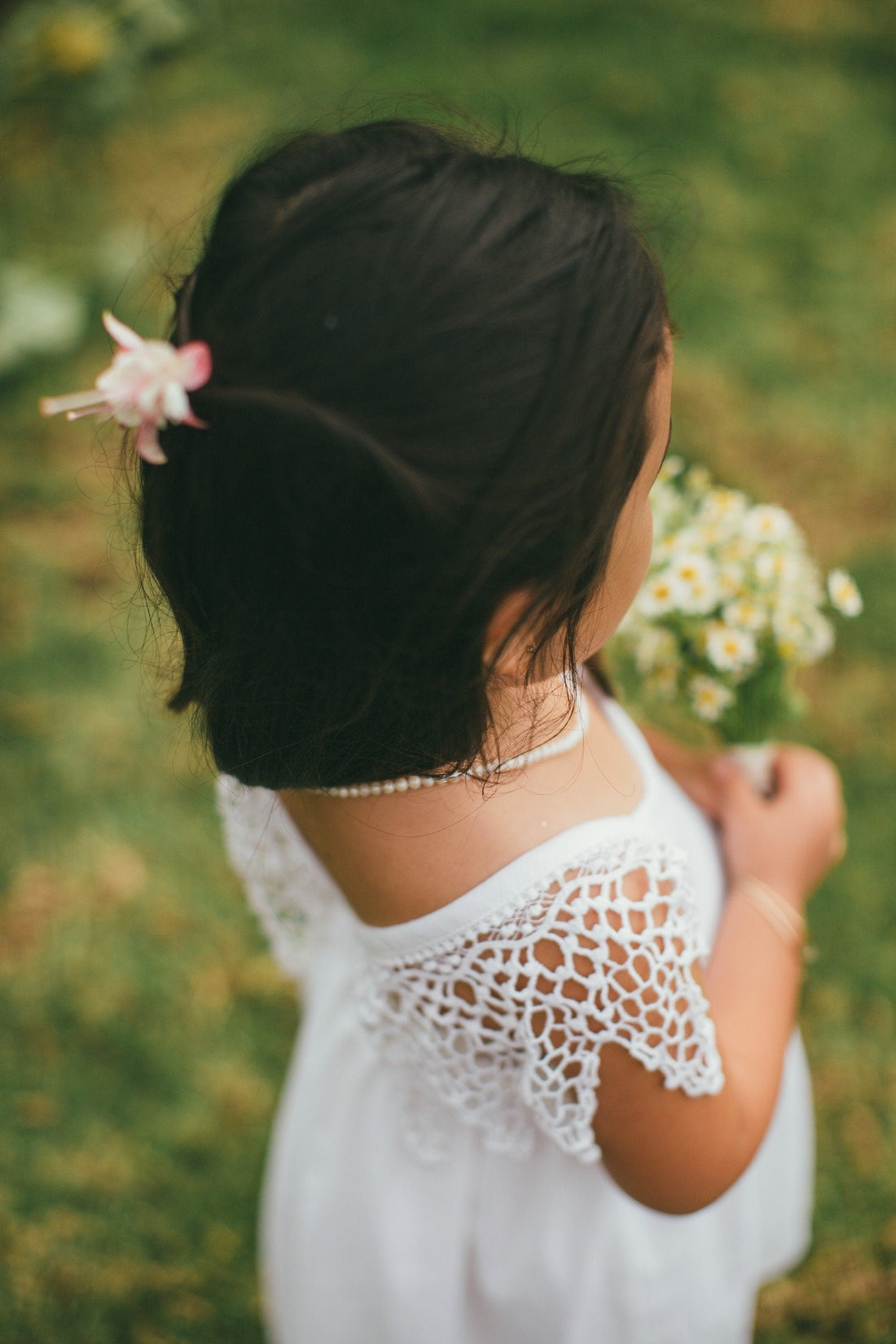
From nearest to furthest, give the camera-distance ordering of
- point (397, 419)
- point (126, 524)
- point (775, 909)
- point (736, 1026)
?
point (397, 419) → point (736, 1026) → point (775, 909) → point (126, 524)

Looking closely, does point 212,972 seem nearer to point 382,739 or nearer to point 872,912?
point 872,912

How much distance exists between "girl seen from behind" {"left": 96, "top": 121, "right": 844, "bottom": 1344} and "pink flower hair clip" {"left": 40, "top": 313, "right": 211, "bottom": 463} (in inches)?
0.6

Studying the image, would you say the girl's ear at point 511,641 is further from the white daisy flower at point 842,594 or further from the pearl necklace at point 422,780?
the white daisy flower at point 842,594

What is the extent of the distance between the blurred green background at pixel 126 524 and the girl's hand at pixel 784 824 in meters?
0.70

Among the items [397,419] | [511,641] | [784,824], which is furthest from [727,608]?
[397,419]

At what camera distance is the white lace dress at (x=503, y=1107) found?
912 mm

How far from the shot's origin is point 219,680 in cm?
85

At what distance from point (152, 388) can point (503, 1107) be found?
0.82m

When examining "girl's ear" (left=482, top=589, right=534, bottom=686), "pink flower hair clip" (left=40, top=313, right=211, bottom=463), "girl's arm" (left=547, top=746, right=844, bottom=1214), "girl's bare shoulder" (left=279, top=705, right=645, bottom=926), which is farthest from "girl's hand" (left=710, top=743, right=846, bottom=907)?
"pink flower hair clip" (left=40, top=313, right=211, bottom=463)

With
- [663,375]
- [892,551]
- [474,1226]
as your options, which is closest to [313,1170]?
[474,1226]

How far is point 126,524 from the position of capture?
9.70ft

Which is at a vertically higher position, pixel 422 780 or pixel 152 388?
pixel 152 388

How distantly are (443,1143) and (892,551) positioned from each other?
7.21 ft

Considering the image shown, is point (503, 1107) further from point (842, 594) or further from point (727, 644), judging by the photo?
point (842, 594)
